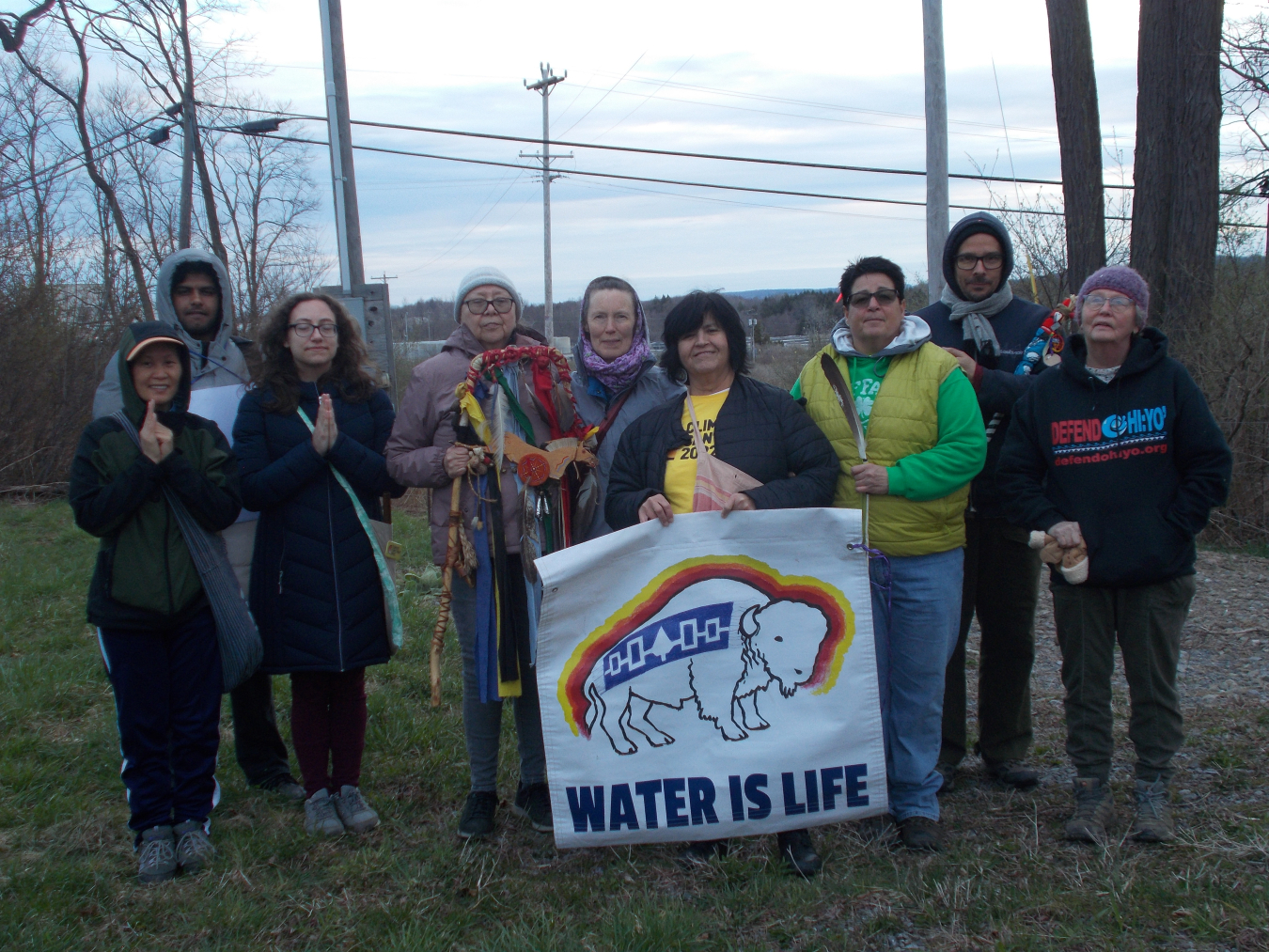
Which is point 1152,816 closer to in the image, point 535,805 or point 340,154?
point 535,805

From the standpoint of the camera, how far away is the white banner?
133 inches

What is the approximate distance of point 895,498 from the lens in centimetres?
354

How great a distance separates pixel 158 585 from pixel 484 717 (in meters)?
1.34

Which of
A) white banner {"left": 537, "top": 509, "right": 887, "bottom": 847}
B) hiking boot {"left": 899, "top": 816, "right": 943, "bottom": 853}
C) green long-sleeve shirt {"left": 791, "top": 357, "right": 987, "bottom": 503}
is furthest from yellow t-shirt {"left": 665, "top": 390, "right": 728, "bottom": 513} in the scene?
hiking boot {"left": 899, "top": 816, "right": 943, "bottom": 853}

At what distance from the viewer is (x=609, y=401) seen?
393 cm

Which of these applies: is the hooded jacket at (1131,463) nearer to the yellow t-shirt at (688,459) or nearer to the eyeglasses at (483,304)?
the yellow t-shirt at (688,459)

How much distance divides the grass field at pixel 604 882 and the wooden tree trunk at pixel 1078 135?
689cm

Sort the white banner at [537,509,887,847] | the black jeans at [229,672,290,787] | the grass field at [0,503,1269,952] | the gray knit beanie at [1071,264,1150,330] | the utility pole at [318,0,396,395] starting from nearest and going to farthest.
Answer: the grass field at [0,503,1269,952]
the white banner at [537,509,887,847]
the gray knit beanie at [1071,264,1150,330]
the black jeans at [229,672,290,787]
the utility pole at [318,0,396,395]

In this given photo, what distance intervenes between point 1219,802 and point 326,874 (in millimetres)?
3495

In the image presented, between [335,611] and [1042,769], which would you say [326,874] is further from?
[1042,769]

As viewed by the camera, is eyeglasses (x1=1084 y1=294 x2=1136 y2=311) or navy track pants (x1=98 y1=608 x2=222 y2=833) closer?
eyeglasses (x1=1084 y1=294 x2=1136 y2=311)

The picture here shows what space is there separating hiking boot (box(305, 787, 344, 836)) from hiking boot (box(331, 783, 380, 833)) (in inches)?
0.9

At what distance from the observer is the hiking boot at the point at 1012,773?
13.6 ft

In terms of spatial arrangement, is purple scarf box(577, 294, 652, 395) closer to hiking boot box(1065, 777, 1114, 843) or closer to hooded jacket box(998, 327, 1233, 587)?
hooded jacket box(998, 327, 1233, 587)
